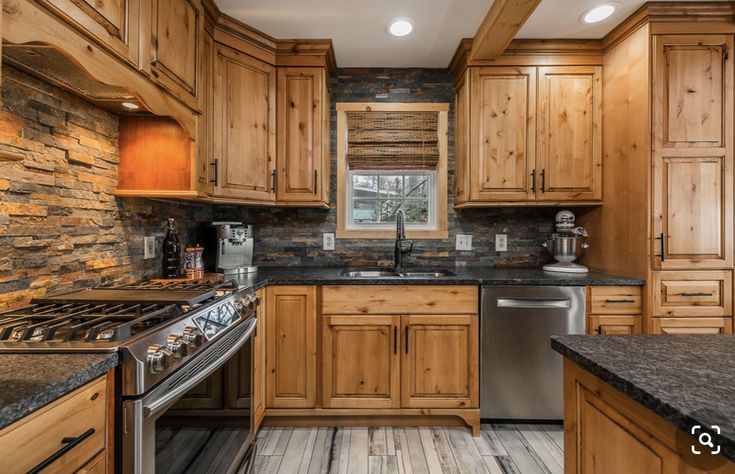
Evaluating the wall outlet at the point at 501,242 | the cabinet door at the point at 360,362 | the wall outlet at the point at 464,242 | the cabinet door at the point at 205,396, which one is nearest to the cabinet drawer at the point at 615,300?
the wall outlet at the point at 501,242

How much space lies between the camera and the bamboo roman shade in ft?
9.50

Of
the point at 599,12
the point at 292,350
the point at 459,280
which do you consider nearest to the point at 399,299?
the point at 459,280

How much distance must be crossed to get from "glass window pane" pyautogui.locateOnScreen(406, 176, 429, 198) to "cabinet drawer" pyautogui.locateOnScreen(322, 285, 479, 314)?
1.01m

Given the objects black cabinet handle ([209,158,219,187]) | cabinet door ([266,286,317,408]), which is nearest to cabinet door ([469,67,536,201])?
cabinet door ([266,286,317,408])

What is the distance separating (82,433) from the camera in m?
0.82

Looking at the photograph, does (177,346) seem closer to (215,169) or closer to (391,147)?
(215,169)

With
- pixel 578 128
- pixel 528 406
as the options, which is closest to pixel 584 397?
pixel 528 406

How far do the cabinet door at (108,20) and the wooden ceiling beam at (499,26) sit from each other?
5.68 feet

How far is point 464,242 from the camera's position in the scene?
114 inches

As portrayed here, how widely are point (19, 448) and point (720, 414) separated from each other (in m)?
1.19

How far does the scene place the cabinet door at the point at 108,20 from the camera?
108 cm

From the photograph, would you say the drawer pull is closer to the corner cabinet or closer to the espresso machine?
the espresso machine

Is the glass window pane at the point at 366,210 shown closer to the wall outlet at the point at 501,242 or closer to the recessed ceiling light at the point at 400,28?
the wall outlet at the point at 501,242

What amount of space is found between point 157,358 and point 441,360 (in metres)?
1.66
